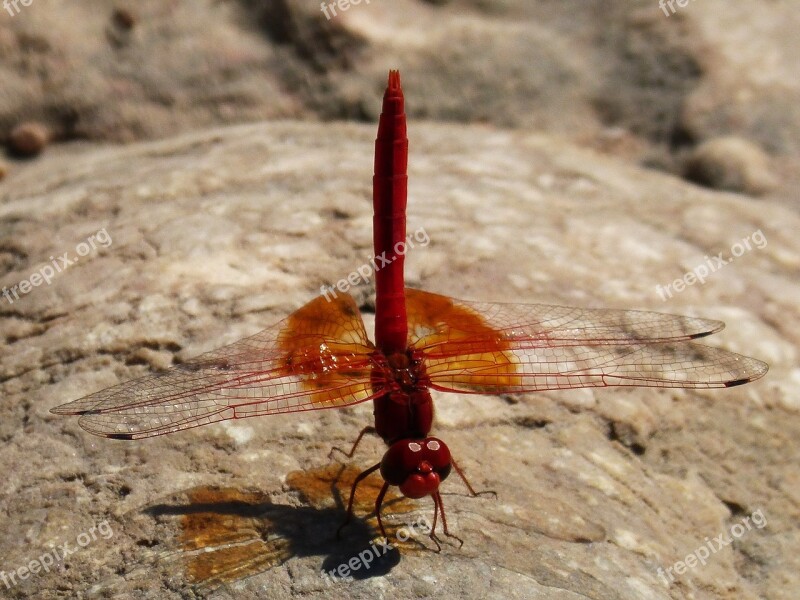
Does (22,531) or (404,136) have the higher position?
(404,136)

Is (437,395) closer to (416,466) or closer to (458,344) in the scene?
(458,344)

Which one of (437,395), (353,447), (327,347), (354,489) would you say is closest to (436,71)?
(437,395)

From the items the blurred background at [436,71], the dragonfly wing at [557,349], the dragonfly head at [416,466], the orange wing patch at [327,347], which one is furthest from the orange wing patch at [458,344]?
the blurred background at [436,71]

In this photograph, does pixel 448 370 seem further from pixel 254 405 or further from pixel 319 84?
pixel 319 84

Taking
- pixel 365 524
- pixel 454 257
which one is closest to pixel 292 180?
pixel 454 257

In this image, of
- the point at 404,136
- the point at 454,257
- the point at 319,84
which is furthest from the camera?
the point at 319,84

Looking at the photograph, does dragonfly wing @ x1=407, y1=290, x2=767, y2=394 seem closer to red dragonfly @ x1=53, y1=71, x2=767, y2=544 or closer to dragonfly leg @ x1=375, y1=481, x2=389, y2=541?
red dragonfly @ x1=53, y1=71, x2=767, y2=544

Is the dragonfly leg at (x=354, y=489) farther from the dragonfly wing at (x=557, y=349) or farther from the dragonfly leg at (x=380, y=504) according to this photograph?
the dragonfly wing at (x=557, y=349)
